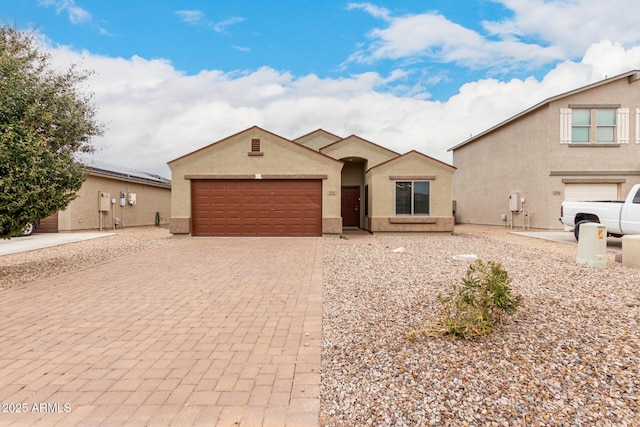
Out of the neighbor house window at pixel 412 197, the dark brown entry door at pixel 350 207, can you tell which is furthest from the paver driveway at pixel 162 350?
the dark brown entry door at pixel 350 207

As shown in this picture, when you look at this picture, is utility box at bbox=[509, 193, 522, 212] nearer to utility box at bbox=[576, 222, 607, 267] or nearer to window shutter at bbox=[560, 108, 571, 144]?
window shutter at bbox=[560, 108, 571, 144]

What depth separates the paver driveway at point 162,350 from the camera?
8.58 ft

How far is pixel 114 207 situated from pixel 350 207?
13.9 m

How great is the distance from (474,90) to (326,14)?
12503 millimetres

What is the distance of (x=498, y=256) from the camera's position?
30.5ft

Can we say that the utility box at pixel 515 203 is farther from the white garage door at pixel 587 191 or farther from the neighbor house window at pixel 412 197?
the neighbor house window at pixel 412 197

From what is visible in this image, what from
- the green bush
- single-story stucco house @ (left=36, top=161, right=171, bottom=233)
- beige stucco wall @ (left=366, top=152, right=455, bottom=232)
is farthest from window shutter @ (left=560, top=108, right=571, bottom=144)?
single-story stucco house @ (left=36, top=161, right=171, bottom=233)

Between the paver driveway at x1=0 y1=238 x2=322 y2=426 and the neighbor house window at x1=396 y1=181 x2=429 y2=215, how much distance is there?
892 centimetres

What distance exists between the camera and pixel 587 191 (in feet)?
54.1

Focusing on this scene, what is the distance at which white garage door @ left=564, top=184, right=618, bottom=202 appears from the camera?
16469 millimetres

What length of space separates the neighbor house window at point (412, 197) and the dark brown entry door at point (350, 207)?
4642 millimetres

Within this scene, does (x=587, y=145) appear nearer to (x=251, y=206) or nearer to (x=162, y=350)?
(x=251, y=206)

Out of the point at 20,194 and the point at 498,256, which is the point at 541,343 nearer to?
the point at 498,256

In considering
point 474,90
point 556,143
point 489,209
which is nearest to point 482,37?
point 556,143
